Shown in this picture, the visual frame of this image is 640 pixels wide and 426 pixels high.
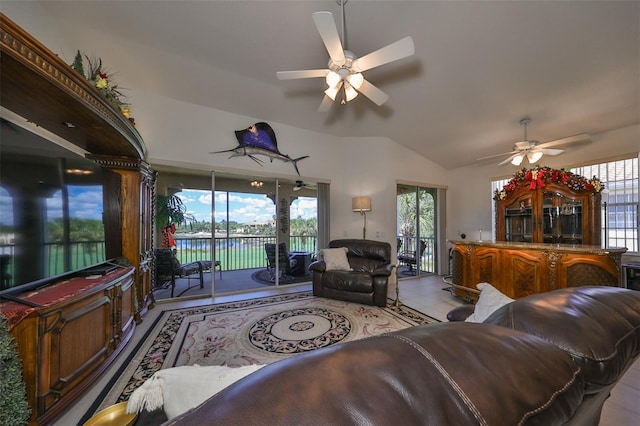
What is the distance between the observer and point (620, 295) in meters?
0.83

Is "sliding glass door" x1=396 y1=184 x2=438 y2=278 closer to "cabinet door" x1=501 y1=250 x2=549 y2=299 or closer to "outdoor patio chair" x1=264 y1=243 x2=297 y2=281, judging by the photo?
"cabinet door" x1=501 y1=250 x2=549 y2=299

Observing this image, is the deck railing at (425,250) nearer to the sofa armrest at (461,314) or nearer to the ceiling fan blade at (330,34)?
the sofa armrest at (461,314)

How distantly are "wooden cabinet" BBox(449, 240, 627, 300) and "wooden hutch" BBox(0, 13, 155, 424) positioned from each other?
326 centimetres

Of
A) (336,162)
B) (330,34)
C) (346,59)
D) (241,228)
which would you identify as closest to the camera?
(330,34)

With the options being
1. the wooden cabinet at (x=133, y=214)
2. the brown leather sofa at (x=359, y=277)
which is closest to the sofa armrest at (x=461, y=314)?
the brown leather sofa at (x=359, y=277)

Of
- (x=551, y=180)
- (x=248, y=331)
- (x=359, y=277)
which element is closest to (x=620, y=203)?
(x=551, y=180)

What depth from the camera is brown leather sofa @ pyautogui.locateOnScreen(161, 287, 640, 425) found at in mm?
320

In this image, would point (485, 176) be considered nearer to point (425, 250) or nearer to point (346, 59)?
point (425, 250)

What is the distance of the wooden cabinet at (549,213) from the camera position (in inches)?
137

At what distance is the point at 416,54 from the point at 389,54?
1232 mm

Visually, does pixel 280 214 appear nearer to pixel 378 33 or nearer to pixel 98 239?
pixel 98 239

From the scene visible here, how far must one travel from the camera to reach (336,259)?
3.92m

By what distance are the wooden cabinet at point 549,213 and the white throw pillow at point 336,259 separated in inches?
122

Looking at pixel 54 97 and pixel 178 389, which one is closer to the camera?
pixel 178 389
